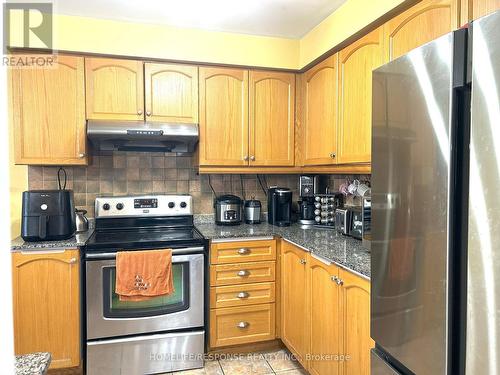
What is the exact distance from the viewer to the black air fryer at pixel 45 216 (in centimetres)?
210

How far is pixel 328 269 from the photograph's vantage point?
180cm

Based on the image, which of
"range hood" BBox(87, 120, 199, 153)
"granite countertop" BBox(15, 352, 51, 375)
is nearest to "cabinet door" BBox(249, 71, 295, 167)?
"range hood" BBox(87, 120, 199, 153)

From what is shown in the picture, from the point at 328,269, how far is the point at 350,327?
0.30m

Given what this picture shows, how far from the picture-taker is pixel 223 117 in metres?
2.61

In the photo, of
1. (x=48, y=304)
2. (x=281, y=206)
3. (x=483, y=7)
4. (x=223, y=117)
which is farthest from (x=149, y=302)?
(x=483, y=7)

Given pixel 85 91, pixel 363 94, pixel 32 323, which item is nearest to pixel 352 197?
pixel 363 94

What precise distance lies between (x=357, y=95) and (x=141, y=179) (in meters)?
1.70

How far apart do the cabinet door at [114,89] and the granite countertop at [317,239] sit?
1.00 meters

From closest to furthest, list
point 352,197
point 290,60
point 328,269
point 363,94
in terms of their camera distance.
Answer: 1. point 328,269
2. point 363,94
3. point 352,197
4. point 290,60

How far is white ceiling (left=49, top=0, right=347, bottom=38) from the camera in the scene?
2119mm

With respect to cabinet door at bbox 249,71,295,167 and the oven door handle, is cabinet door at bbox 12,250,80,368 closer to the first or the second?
the oven door handle

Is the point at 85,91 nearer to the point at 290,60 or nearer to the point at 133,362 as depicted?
the point at 290,60

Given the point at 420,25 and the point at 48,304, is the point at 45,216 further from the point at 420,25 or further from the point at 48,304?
the point at 420,25

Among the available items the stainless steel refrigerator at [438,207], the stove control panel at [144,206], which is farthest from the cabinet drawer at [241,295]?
the stainless steel refrigerator at [438,207]
